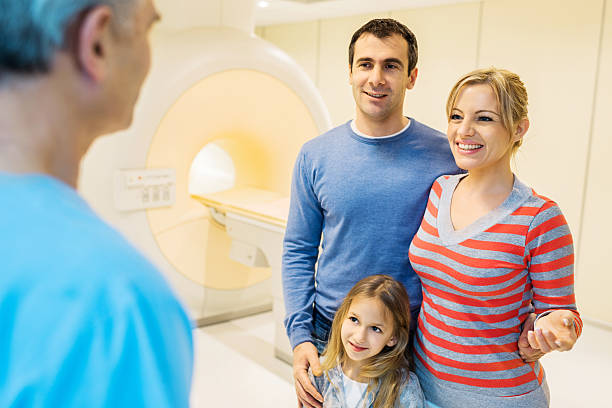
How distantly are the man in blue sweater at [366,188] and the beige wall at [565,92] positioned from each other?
1843 mm

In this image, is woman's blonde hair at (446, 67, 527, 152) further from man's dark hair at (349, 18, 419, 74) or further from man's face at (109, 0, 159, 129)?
man's face at (109, 0, 159, 129)

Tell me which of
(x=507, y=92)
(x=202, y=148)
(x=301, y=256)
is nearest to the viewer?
(x=507, y=92)

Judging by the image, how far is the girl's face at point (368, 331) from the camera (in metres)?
1.24

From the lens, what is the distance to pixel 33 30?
39 cm

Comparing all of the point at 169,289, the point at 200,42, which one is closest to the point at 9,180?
the point at 169,289

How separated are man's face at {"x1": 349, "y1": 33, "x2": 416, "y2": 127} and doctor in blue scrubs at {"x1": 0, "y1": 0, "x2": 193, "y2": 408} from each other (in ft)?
3.05

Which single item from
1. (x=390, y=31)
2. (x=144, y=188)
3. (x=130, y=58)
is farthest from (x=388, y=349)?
(x=144, y=188)

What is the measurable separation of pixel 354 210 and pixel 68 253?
3.20 feet

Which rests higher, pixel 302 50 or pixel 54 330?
pixel 302 50

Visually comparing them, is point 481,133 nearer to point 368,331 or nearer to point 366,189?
point 366,189

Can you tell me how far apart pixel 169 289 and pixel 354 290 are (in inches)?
35.2

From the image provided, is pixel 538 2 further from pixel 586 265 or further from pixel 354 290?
pixel 354 290

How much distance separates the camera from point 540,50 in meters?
2.96

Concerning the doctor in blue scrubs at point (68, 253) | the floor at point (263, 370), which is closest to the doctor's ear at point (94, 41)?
the doctor in blue scrubs at point (68, 253)
